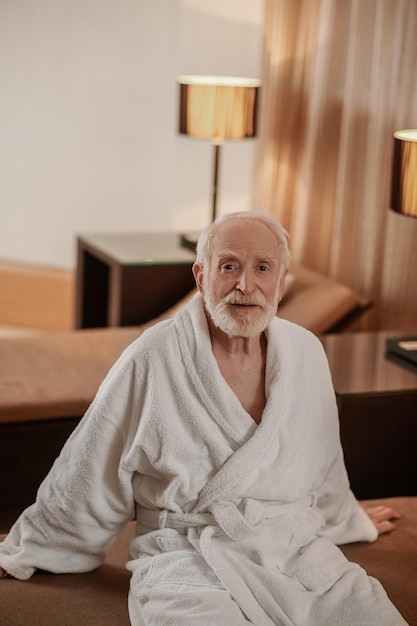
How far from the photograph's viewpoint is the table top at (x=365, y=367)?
252 cm

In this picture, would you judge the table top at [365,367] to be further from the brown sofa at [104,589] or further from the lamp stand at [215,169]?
the lamp stand at [215,169]

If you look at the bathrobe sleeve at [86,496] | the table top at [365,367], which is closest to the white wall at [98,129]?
the table top at [365,367]

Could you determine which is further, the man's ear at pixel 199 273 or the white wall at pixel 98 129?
the white wall at pixel 98 129

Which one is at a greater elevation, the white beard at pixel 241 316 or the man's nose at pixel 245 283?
the man's nose at pixel 245 283

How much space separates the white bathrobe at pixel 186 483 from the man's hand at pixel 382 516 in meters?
0.22

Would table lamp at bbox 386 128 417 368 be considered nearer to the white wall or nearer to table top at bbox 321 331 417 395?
table top at bbox 321 331 417 395

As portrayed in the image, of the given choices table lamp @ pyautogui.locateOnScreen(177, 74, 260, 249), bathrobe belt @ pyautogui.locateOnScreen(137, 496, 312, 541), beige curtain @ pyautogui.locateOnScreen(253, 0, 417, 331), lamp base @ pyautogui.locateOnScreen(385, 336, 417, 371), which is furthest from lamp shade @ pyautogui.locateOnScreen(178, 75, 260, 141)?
bathrobe belt @ pyautogui.locateOnScreen(137, 496, 312, 541)

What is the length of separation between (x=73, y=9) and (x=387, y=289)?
84.6 inches

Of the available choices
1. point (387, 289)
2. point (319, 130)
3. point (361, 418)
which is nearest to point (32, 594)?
point (361, 418)

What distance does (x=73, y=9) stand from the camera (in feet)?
15.1

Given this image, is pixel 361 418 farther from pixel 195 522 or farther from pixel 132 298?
pixel 132 298

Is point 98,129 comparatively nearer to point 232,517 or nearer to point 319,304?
point 319,304

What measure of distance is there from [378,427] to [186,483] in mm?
859

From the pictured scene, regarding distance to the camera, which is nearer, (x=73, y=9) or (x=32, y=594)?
(x=32, y=594)
